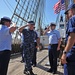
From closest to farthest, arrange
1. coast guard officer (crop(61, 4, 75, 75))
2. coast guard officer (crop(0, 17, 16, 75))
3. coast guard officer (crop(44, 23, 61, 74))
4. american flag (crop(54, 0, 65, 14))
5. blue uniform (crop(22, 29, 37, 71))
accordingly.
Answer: coast guard officer (crop(61, 4, 75, 75)) < coast guard officer (crop(0, 17, 16, 75)) < blue uniform (crop(22, 29, 37, 71)) < coast guard officer (crop(44, 23, 61, 74)) < american flag (crop(54, 0, 65, 14))

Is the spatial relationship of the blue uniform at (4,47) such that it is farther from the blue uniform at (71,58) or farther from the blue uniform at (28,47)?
the blue uniform at (28,47)

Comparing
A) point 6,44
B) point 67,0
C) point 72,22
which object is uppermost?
point 67,0

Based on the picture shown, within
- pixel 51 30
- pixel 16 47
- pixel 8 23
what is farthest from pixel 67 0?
pixel 8 23

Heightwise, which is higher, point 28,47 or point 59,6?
point 59,6

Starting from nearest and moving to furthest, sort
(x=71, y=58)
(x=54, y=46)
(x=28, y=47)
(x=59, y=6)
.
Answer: (x=71, y=58) → (x=28, y=47) → (x=54, y=46) → (x=59, y=6)

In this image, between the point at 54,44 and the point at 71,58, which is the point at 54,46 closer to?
the point at 54,44

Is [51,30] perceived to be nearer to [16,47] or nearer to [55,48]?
[55,48]

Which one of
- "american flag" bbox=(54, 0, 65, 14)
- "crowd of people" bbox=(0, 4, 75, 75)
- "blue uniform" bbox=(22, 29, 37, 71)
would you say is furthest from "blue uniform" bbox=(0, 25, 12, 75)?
"american flag" bbox=(54, 0, 65, 14)

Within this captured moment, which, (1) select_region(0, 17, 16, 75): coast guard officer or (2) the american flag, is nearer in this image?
(1) select_region(0, 17, 16, 75): coast guard officer

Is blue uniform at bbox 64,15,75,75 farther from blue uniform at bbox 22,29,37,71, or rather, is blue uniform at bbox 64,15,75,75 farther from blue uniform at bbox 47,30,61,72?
blue uniform at bbox 47,30,61,72

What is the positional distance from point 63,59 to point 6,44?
4.04 feet

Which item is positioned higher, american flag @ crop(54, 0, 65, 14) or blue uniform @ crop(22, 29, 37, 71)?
american flag @ crop(54, 0, 65, 14)

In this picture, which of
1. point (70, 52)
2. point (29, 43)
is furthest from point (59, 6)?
point (70, 52)

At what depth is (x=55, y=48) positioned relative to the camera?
241 inches
